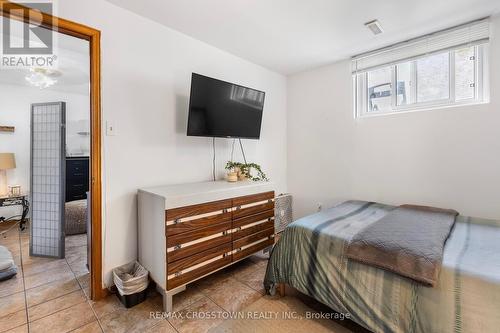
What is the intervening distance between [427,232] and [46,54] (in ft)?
14.1

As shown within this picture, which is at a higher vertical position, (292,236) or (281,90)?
(281,90)

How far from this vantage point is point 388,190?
276 centimetres

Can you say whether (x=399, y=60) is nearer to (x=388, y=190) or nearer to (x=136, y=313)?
(x=388, y=190)

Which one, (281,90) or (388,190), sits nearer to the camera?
(388,190)

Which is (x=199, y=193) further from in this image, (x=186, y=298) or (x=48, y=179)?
(x=48, y=179)

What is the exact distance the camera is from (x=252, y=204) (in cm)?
234

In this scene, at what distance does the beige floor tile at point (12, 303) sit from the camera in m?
1.77

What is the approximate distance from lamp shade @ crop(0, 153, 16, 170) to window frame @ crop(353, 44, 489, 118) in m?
5.39

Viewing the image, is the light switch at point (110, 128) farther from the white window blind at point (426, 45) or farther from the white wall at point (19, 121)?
the white window blind at point (426, 45)

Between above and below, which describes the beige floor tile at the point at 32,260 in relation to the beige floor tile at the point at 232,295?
above

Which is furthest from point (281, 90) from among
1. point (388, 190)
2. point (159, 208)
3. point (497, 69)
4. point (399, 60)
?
point (159, 208)

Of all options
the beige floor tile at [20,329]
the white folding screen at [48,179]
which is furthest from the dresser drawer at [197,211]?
the white folding screen at [48,179]

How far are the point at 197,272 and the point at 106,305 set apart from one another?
733 mm
